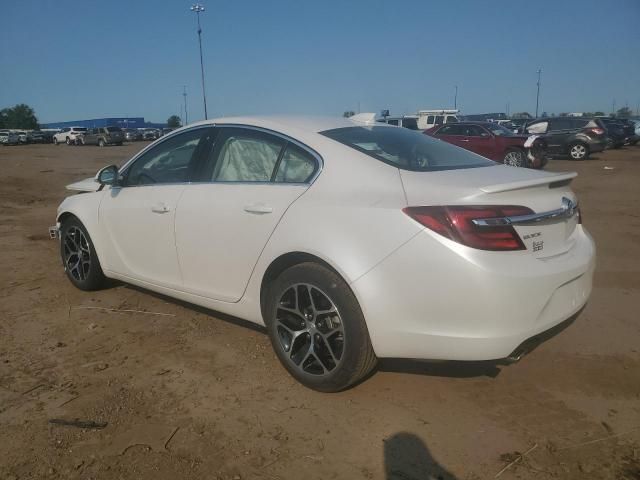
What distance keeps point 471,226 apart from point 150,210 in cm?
238

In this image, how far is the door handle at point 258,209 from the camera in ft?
9.88

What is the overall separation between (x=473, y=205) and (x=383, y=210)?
43 centimetres

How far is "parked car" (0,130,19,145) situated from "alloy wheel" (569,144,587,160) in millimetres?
48084

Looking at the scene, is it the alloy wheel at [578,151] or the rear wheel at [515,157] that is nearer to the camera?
the rear wheel at [515,157]

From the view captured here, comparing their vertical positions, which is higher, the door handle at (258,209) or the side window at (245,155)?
the side window at (245,155)

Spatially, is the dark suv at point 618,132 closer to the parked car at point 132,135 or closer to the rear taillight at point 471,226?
the rear taillight at point 471,226

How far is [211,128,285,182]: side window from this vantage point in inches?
128

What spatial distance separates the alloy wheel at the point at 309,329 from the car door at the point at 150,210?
3.45 ft

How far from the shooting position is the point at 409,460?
234 centimetres

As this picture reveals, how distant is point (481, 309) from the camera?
2.36 metres

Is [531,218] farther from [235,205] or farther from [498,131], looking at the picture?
[498,131]

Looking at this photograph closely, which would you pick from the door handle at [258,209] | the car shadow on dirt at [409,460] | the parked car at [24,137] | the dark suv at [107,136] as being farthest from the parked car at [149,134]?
the car shadow on dirt at [409,460]

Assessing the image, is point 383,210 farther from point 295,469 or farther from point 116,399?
point 116,399

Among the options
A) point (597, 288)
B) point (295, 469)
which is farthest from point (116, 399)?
point (597, 288)
